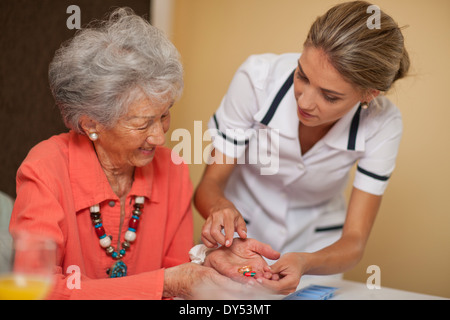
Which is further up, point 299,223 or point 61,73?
point 61,73

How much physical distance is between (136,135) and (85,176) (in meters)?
0.21

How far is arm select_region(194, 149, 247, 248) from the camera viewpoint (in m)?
1.59

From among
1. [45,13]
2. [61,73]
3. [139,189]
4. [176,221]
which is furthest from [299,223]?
[45,13]

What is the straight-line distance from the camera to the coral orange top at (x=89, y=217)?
1343 mm

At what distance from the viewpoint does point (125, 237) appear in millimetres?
1649

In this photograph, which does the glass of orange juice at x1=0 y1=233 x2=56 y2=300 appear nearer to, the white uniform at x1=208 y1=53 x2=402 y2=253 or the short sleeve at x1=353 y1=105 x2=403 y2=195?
the white uniform at x1=208 y1=53 x2=402 y2=253

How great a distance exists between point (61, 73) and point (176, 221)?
0.66 m

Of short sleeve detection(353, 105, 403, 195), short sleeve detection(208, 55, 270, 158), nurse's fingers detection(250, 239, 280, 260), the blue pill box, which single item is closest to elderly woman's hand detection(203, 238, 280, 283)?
nurse's fingers detection(250, 239, 280, 260)

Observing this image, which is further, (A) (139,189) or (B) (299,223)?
(B) (299,223)

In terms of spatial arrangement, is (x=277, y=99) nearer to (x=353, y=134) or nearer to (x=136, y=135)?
(x=353, y=134)

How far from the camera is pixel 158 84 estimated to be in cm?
150

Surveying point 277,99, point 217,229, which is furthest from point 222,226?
point 277,99

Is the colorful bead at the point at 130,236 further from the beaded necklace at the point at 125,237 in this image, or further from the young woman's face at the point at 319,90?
the young woman's face at the point at 319,90

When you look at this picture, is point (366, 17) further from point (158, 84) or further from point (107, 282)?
point (107, 282)
